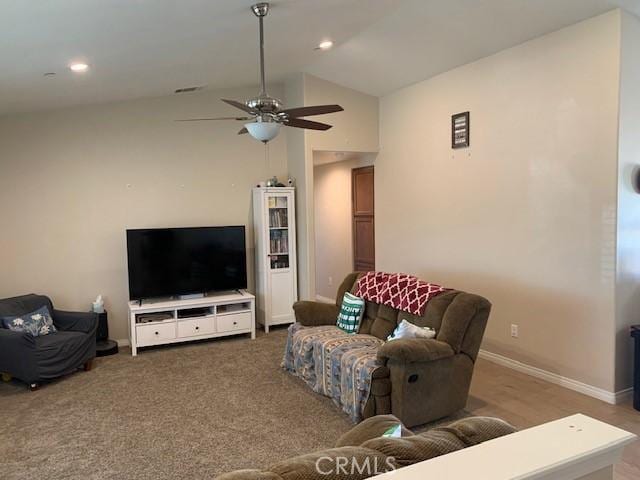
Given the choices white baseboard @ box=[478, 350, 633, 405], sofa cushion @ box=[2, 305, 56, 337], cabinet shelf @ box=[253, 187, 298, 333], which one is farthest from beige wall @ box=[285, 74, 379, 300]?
sofa cushion @ box=[2, 305, 56, 337]

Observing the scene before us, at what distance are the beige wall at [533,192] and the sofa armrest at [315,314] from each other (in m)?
1.53

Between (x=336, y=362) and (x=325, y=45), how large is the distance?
316 centimetres

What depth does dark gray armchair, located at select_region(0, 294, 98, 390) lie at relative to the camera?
4.08m

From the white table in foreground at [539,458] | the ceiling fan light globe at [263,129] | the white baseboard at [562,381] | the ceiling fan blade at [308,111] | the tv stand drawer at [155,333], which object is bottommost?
the white baseboard at [562,381]

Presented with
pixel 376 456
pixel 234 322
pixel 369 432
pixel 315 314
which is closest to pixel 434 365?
pixel 315 314

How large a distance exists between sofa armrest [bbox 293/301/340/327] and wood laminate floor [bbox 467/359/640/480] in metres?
1.43

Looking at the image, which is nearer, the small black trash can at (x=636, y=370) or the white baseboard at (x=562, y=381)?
the small black trash can at (x=636, y=370)

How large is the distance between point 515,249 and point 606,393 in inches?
55.6

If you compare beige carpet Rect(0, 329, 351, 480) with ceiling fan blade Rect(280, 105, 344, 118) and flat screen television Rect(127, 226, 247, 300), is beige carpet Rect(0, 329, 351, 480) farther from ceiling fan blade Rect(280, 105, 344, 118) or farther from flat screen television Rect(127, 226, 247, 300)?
ceiling fan blade Rect(280, 105, 344, 118)

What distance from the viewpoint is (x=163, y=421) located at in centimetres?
349

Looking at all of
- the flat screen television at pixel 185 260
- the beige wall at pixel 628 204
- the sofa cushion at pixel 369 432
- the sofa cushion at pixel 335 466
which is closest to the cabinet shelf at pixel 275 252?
the flat screen television at pixel 185 260

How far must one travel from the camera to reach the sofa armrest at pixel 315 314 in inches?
175

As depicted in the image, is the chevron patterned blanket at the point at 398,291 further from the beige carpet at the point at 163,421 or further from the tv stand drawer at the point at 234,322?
the tv stand drawer at the point at 234,322

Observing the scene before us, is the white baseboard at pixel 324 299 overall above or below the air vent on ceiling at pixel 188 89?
below
